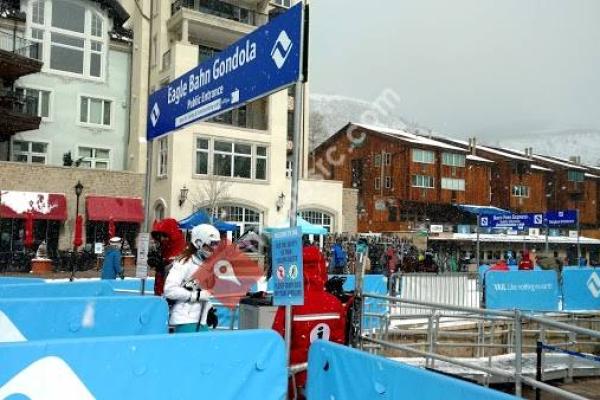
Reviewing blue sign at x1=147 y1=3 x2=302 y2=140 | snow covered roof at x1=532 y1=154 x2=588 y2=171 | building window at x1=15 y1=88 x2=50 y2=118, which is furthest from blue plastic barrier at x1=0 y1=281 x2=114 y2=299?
snow covered roof at x1=532 y1=154 x2=588 y2=171

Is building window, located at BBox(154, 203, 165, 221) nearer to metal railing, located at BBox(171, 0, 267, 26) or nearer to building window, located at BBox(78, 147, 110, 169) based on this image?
building window, located at BBox(78, 147, 110, 169)

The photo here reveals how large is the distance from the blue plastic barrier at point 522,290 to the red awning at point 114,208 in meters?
20.3

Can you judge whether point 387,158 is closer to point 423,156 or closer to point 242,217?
point 423,156

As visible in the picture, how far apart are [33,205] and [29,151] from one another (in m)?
5.24

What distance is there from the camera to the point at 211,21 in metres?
33.3

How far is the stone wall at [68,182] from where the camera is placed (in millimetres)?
28234

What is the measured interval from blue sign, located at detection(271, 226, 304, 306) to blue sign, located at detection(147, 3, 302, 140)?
4.92 ft

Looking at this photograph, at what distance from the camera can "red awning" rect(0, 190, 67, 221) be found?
27562 millimetres

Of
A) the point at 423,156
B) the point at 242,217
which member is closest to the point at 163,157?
the point at 242,217

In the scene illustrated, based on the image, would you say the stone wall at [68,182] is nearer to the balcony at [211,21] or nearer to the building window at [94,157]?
the building window at [94,157]

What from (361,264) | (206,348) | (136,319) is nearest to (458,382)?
(206,348)

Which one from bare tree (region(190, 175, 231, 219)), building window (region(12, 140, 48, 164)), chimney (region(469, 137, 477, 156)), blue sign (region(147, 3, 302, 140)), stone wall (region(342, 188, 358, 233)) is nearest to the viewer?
blue sign (region(147, 3, 302, 140))

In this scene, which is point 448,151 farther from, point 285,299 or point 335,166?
point 285,299

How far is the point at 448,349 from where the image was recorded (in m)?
13.5
